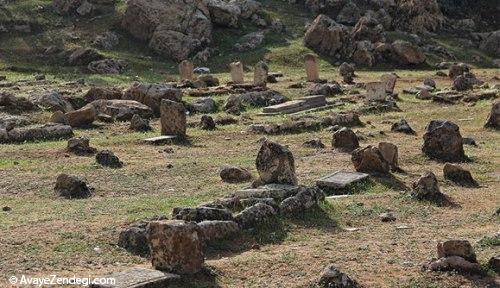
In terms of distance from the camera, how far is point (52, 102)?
30703 millimetres

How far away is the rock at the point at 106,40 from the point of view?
157 feet

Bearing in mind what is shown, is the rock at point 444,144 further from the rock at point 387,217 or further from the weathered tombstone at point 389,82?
the weathered tombstone at point 389,82

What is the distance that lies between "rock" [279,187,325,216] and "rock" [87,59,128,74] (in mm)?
28258

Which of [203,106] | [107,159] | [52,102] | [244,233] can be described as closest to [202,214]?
[244,233]

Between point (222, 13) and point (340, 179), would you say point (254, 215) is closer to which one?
point (340, 179)

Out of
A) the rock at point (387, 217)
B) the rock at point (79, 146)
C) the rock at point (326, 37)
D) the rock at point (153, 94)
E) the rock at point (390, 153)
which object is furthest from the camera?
the rock at point (326, 37)

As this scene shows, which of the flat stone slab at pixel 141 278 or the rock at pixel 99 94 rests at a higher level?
the flat stone slab at pixel 141 278

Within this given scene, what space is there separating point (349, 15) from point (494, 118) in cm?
2790

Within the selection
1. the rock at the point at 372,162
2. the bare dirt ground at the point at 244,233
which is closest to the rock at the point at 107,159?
the bare dirt ground at the point at 244,233

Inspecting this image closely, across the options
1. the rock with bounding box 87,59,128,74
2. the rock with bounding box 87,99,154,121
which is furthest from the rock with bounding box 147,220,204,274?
the rock with bounding box 87,59,128,74

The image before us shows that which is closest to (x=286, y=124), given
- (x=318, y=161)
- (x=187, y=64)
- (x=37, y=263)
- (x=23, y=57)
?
(x=318, y=161)

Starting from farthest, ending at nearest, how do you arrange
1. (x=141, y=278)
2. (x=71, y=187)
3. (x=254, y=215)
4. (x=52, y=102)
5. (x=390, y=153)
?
(x=52, y=102)
(x=390, y=153)
(x=71, y=187)
(x=254, y=215)
(x=141, y=278)

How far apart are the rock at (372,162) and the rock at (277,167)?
3.24 m

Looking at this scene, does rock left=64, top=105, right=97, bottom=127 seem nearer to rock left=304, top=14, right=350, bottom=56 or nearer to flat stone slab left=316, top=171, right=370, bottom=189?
flat stone slab left=316, top=171, right=370, bottom=189
